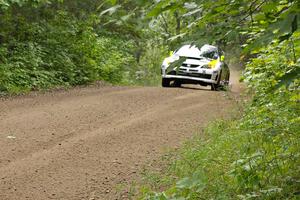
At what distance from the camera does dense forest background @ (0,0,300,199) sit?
297cm

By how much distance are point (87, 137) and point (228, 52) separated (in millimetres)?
2868

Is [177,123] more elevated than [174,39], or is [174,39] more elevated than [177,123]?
[174,39]

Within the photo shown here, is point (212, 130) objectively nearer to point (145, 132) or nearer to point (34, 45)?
point (145, 132)

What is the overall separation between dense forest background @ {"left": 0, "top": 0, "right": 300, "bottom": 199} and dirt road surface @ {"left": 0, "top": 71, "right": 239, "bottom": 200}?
0.77 metres

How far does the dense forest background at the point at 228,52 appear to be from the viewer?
2971mm

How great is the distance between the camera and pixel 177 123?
9.80 meters

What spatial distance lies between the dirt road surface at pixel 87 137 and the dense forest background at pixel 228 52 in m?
0.77

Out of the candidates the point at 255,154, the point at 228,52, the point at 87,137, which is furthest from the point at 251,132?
the point at 87,137

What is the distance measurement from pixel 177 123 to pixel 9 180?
177 inches

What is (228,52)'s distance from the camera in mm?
8617

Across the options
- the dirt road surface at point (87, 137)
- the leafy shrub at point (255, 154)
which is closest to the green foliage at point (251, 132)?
the leafy shrub at point (255, 154)

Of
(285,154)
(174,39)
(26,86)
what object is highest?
(174,39)

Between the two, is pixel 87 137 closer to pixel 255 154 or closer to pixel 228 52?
pixel 228 52

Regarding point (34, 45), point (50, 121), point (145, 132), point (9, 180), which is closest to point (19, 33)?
point (34, 45)
